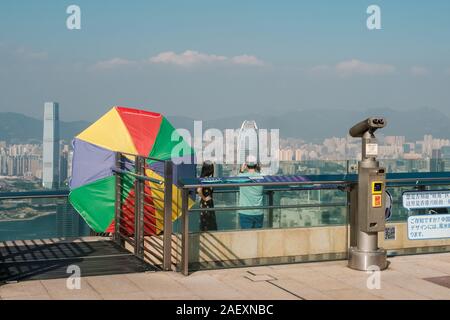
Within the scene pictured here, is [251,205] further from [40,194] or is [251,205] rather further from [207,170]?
[40,194]

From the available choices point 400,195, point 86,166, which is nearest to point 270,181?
point 400,195

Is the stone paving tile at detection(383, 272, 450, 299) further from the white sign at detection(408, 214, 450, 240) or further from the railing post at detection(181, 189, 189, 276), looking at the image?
the railing post at detection(181, 189, 189, 276)

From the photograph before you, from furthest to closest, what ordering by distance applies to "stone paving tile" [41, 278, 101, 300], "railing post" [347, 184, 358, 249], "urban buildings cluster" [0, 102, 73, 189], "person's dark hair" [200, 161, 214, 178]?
1. "urban buildings cluster" [0, 102, 73, 189]
2. "person's dark hair" [200, 161, 214, 178]
3. "railing post" [347, 184, 358, 249]
4. "stone paving tile" [41, 278, 101, 300]

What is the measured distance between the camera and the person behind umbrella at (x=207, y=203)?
8.90 metres

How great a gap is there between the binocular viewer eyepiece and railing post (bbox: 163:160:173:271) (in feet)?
8.15

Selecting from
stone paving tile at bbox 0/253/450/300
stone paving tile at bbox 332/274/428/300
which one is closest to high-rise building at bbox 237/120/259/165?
stone paving tile at bbox 0/253/450/300

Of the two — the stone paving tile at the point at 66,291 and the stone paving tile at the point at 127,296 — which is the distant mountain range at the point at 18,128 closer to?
the stone paving tile at the point at 66,291

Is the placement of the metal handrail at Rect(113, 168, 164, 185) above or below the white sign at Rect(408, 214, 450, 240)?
above

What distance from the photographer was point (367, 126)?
8.35m

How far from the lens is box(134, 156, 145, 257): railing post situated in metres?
9.30

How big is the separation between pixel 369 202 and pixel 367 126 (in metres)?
1.00

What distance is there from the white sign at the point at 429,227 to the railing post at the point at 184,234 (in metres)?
3.61

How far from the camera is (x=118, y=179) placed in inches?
408
